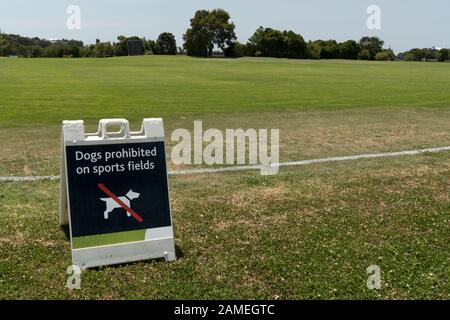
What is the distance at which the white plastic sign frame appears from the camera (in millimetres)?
4870

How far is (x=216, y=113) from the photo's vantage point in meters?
17.1

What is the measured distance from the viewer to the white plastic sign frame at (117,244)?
487 cm

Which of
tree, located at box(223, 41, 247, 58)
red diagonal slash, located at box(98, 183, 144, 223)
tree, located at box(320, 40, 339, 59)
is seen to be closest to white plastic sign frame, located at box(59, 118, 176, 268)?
red diagonal slash, located at box(98, 183, 144, 223)

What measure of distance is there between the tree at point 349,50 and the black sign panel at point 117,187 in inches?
4670

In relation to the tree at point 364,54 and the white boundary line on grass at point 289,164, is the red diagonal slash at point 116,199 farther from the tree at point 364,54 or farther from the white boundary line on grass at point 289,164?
the tree at point 364,54

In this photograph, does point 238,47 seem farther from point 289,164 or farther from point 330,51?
point 289,164

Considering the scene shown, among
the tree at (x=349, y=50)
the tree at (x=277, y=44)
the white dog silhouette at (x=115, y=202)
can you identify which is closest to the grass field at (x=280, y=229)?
the white dog silhouette at (x=115, y=202)

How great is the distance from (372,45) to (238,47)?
31500 millimetres

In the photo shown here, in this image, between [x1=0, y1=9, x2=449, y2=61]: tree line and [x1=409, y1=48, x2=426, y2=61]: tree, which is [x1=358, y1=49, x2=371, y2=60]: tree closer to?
[x1=0, y1=9, x2=449, y2=61]: tree line

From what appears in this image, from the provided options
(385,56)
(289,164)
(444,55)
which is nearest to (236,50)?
(385,56)

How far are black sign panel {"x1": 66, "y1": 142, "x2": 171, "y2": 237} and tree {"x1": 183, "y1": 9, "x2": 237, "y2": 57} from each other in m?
118
